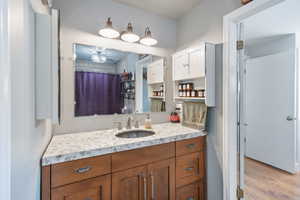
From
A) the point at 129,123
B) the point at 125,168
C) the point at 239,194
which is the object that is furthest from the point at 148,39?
the point at 239,194

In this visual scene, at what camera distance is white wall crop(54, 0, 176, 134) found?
149 centimetres

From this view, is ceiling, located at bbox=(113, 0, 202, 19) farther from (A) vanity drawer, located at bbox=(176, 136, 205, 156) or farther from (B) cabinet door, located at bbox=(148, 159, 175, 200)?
(B) cabinet door, located at bbox=(148, 159, 175, 200)

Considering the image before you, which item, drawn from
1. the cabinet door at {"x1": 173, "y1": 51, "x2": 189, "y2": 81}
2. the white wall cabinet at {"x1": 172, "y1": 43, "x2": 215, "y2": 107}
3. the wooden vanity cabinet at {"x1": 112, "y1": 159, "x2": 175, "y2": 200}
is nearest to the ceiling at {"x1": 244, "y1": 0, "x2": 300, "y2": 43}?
the white wall cabinet at {"x1": 172, "y1": 43, "x2": 215, "y2": 107}

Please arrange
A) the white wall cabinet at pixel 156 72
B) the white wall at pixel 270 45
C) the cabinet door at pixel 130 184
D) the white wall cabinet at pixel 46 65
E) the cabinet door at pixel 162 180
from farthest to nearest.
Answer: the white wall at pixel 270 45 → the white wall cabinet at pixel 156 72 → the cabinet door at pixel 162 180 → the cabinet door at pixel 130 184 → the white wall cabinet at pixel 46 65

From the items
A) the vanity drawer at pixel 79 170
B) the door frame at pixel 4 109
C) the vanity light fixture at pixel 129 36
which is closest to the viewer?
the door frame at pixel 4 109

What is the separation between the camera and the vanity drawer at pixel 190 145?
→ 1448 mm

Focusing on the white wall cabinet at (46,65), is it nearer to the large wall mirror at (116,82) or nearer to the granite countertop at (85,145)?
the granite countertop at (85,145)

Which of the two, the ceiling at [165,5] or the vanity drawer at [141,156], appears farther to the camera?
the ceiling at [165,5]

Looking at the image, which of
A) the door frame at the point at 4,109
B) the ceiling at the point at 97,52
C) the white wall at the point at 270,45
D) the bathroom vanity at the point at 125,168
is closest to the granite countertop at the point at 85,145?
the bathroom vanity at the point at 125,168

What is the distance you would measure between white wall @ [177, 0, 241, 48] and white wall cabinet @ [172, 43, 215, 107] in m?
0.18

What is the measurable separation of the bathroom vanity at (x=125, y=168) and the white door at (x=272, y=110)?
1.81 m

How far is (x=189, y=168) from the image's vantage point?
4.95ft

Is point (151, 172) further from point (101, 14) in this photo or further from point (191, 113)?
point (101, 14)

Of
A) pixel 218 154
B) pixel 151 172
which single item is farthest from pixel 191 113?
pixel 151 172
